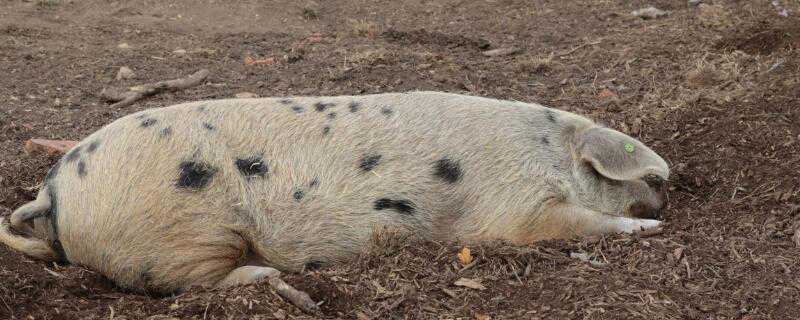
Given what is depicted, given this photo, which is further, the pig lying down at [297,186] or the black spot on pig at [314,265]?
the black spot on pig at [314,265]

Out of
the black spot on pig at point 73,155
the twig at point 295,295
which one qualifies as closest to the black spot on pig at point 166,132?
the black spot on pig at point 73,155

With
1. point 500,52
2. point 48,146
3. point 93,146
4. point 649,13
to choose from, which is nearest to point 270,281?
point 93,146

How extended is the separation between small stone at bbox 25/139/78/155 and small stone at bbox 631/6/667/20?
639 cm

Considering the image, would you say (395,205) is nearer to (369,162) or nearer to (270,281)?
(369,162)

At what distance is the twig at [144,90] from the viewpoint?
7832mm

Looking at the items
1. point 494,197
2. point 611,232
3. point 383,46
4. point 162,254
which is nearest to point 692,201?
point 611,232

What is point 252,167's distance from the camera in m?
4.76

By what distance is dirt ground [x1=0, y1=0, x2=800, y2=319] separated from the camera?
13.4 feet

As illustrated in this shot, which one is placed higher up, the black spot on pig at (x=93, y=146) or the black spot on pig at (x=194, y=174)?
the black spot on pig at (x=93, y=146)

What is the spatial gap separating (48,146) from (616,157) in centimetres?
390

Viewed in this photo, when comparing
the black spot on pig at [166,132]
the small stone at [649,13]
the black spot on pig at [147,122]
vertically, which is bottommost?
the small stone at [649,13]

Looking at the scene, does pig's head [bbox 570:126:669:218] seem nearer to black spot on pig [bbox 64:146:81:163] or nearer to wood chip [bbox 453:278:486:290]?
wood chip [bbox 453:278:486:290]

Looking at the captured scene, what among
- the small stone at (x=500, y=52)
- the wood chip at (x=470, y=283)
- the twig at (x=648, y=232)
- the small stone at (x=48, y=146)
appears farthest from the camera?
the small stone at (x=500, y=52)

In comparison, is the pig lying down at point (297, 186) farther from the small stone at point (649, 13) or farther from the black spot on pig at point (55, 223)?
the small stone at point (649, 13)
